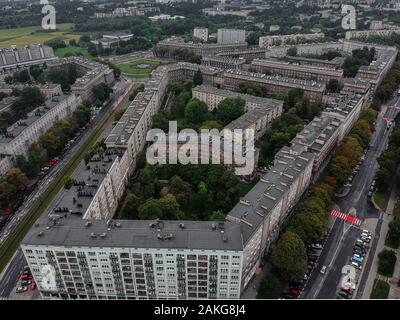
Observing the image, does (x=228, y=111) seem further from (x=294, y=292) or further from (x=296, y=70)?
(x=294, y=292)

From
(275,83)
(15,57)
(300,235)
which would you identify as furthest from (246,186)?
(15,57)

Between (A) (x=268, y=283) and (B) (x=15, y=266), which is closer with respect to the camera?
(A) (x=268, y=283)

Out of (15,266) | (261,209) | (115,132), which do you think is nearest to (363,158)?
(261,209)

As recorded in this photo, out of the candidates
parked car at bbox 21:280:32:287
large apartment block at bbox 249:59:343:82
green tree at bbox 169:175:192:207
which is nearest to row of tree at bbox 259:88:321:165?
green tree at bbox 169:175:192:207

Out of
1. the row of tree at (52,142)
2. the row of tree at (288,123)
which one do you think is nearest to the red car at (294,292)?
the row of tree at (288,123)

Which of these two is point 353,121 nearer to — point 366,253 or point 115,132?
point 366,253

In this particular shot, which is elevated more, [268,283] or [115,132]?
[115,132]
